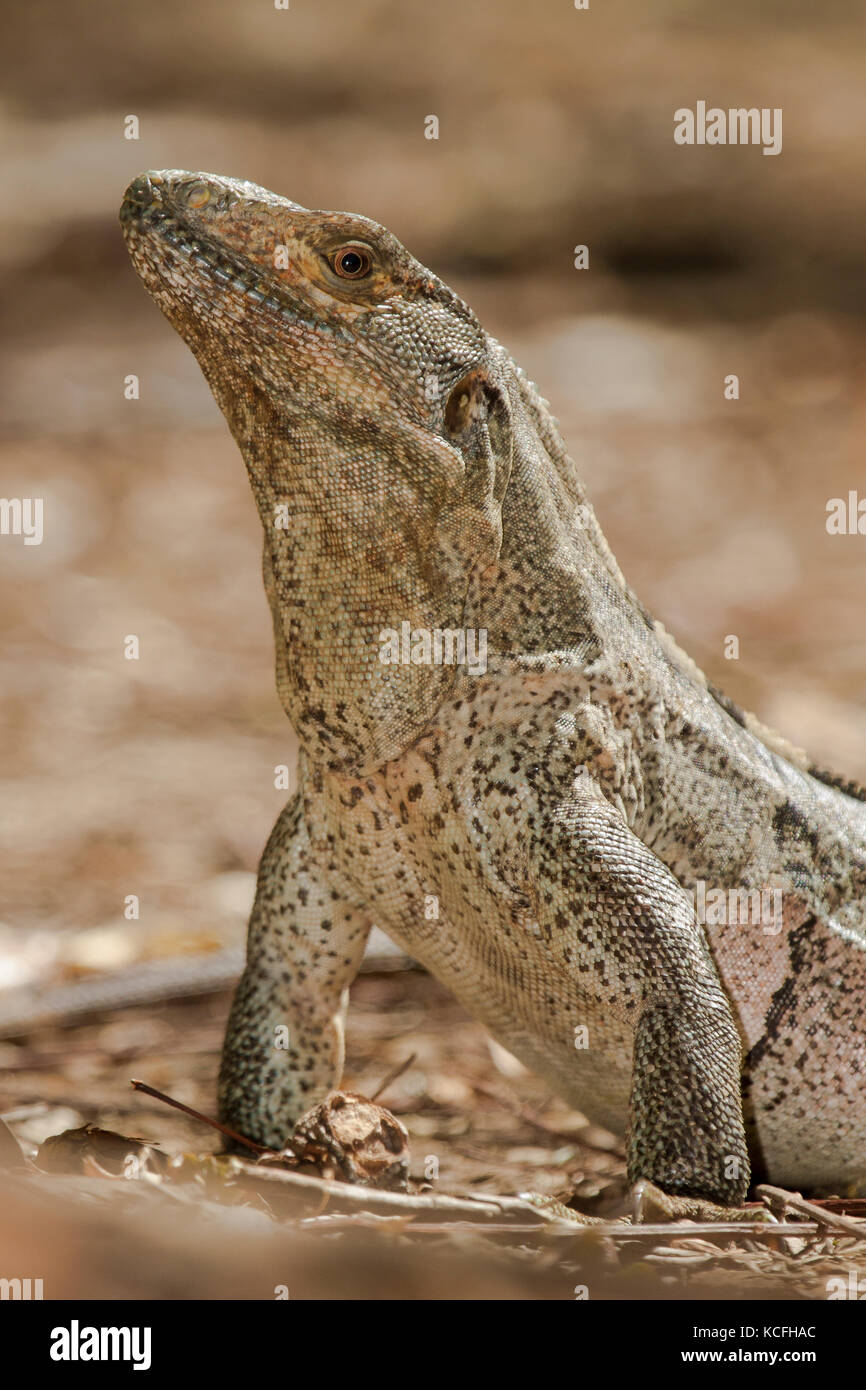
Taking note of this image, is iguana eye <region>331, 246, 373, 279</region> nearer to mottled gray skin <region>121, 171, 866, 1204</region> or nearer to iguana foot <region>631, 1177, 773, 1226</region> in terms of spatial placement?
mottled gray skin <region>121, 171, 866, 1204</region>

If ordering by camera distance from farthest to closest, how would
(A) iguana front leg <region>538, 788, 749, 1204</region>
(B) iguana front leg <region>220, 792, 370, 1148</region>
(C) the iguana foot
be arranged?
(B) iguana front leg <region>220, 792, 370, 1148</region> → (A) iguana front leg <region>538, 788, 749, 1204</region> → (C) the iguana foot

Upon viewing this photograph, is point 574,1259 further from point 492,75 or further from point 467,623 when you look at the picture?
point 492,75

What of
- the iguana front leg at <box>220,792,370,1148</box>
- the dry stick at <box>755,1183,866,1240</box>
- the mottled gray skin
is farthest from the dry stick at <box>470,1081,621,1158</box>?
the dry stick at <box>755,1183,866,1240</box>

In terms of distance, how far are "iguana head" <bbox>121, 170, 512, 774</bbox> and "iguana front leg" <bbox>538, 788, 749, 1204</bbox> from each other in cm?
66

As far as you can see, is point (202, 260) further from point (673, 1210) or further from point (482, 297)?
point (482, 297)

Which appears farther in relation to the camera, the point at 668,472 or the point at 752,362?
the point at 752,362

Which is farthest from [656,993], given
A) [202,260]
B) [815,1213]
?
[202,260]

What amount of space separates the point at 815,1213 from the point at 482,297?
14496 mm

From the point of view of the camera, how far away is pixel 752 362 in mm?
17375

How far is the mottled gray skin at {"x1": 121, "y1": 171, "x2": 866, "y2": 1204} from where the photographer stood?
Result: 13.3ft

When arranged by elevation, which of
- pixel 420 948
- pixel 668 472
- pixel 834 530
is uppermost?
pixel 668 472

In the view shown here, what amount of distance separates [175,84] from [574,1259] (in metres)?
14.1
